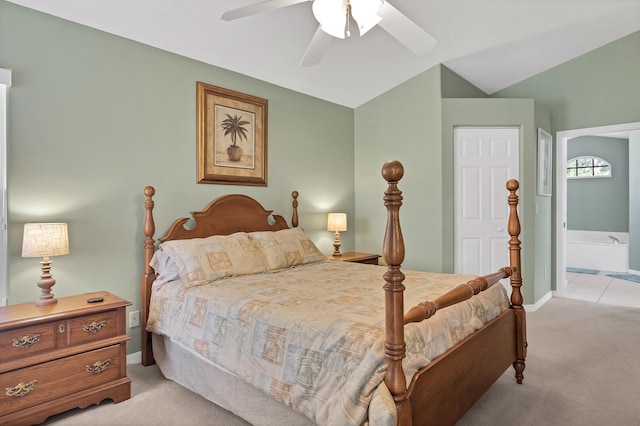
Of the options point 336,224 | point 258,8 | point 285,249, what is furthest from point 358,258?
point 258,8

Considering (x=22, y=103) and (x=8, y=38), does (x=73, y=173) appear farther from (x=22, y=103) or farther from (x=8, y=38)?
(x=8, y=38)

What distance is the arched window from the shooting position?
796 centimetres

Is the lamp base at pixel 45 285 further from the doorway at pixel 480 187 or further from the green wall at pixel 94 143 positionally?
the doorway at pixel 480 187

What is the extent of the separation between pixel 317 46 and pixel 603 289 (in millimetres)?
5628

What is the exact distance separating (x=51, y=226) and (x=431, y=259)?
374 centimetres

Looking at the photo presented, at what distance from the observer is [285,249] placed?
11.2 feet

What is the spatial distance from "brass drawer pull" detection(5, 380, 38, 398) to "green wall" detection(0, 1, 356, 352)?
0.69m

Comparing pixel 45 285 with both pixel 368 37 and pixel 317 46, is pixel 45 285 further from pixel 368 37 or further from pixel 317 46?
pixel 368 37

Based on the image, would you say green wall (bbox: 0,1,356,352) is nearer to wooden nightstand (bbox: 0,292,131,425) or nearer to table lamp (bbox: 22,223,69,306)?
table lamp (bbox: 22,223,69,306)

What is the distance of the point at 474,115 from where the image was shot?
445 centimetres

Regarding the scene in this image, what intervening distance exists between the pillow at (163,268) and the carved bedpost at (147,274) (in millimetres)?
54

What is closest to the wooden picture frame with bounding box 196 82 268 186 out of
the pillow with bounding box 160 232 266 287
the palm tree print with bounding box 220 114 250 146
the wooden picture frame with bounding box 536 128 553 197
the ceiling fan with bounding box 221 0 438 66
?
the palm tree print with bounding box 220 114 250 146

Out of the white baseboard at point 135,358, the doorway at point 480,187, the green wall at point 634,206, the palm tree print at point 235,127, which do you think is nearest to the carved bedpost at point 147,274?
the white baseboard at point 135,358

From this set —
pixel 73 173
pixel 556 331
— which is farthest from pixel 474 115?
pixel 73 173
